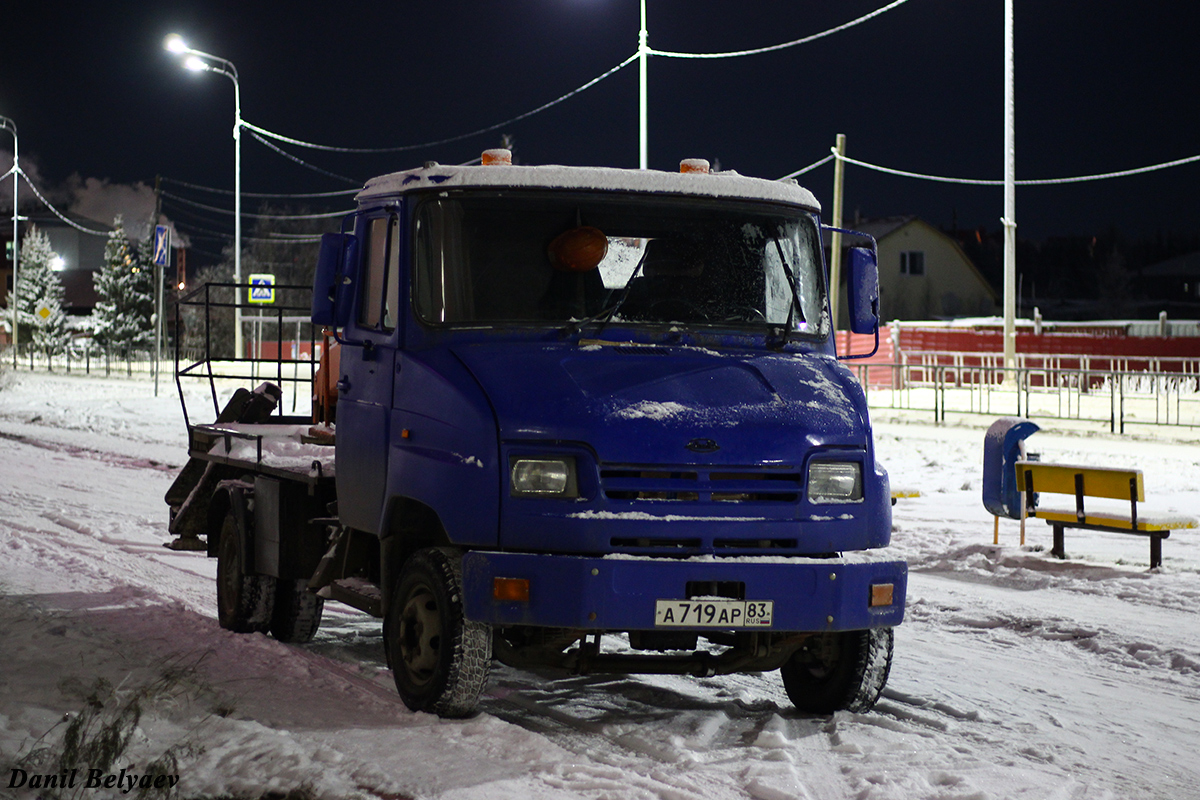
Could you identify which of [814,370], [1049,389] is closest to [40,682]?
[814,370]

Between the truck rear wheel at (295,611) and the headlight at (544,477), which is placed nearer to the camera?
the headlight at (544,477)

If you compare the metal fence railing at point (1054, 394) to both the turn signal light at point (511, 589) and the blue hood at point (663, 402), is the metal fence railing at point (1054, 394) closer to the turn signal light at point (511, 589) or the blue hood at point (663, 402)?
the blue hood at point (663, 402)

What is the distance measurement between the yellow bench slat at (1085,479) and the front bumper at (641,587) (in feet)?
19.1

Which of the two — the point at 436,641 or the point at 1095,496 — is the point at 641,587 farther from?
the point at 1095,496

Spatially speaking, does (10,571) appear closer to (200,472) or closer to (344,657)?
(200,472)

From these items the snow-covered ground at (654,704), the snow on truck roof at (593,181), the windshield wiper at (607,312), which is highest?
the snow on truck roof at (593,181)

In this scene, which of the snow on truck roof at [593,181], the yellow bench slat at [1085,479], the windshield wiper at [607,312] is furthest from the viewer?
the yellow bench slat at [1085,479]

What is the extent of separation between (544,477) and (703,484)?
0.65m

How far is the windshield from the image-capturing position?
6574mm

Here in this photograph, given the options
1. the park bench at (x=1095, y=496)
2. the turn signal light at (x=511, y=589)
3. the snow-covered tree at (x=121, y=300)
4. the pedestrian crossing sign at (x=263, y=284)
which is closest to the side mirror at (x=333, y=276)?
the turn signal light at (x=511, y=589)

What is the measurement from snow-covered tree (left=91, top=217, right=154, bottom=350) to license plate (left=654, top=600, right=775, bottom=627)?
74.9 metres

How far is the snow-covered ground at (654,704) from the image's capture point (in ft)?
18.4

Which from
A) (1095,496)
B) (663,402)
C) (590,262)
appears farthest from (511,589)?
(1095,496)

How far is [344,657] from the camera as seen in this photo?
8.04m
